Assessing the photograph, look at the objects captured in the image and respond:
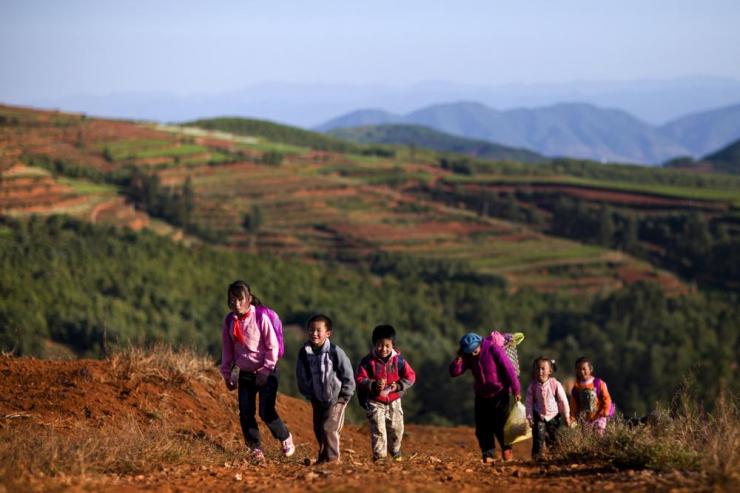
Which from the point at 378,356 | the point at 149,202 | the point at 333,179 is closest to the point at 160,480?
the point at 378,356

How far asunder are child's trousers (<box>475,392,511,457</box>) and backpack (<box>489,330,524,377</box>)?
33 centimetres

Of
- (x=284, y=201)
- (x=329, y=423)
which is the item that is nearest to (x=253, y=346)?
(x=329, y=423)

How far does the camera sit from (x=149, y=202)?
6353cm

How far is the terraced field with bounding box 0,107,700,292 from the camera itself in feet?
194

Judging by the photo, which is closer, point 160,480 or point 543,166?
point 160,480

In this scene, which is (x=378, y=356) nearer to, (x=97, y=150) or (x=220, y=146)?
(x=97, y=150)

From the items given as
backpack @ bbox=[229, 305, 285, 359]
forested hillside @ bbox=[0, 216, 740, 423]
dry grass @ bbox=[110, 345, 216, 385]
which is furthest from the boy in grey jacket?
forested hillside @ bbox=[0, 216, 740, 423]

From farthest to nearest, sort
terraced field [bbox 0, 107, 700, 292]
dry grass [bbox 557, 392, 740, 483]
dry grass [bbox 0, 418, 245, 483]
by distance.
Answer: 1. terraced field [bbox 0, 107, 700, 292]
2. dry grass [bbox 0, 418, 245, 483]
3. dry grass [bbox 557, 392, 740, 483]

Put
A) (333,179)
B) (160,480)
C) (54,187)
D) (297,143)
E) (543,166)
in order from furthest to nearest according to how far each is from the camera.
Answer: (297,143)
(543,166)
(333,179)
(54,187)
(160,480)

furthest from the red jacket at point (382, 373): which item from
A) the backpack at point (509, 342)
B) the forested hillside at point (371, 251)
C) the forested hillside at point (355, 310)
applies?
the forested hillside at point (355, 310)

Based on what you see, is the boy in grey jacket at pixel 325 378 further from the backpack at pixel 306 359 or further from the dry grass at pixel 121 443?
the dry grass at pixel 121 443

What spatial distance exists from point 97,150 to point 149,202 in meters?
14.7

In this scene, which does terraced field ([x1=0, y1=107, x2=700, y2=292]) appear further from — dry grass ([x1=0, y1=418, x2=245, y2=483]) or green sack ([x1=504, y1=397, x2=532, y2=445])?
green sack ([x1=504, y1=397, x2=532, y2=445])

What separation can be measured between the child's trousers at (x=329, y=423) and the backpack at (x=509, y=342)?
149 centimetres
